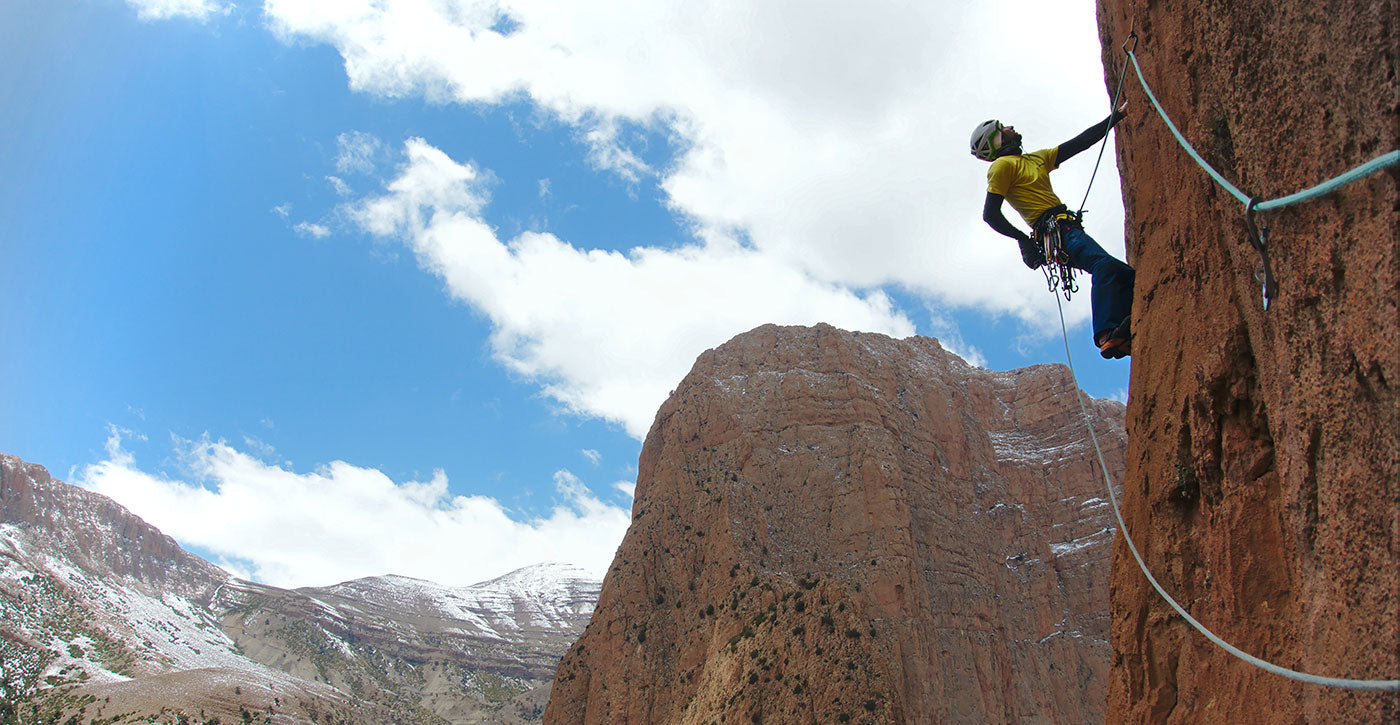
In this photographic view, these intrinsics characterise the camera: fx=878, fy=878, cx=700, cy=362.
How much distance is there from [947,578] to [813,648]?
87.4ft

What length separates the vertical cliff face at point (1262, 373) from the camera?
3613mm

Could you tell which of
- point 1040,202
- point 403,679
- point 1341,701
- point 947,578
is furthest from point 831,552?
point 403,679

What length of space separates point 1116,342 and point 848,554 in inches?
2343

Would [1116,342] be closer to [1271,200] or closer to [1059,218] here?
[1059,218]

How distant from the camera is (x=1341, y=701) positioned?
3943 mm

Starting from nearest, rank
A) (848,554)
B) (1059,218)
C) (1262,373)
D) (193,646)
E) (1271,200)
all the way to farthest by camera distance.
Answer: (1271,200) → (1262,373) → (1059,218) → (848,554) → (193,646)

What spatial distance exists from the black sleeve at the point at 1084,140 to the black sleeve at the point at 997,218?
71 centimetres

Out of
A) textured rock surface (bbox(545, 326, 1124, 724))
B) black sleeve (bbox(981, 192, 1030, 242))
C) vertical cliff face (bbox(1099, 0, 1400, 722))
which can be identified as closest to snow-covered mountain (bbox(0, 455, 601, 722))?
textured rock surface (bbox(545, 326, 1124, 724))

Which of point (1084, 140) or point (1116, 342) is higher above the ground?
point (1084, 140)

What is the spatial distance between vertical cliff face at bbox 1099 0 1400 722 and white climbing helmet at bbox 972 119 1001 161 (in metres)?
1.50

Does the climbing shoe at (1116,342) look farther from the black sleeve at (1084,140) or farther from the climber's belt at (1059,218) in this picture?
the black sleeve at (1084,140)

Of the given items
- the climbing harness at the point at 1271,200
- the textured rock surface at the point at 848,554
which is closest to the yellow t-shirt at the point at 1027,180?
the climbing harness at the point at 1271,200

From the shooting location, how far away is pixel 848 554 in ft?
215

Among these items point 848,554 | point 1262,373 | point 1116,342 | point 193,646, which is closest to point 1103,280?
point 1116,342
